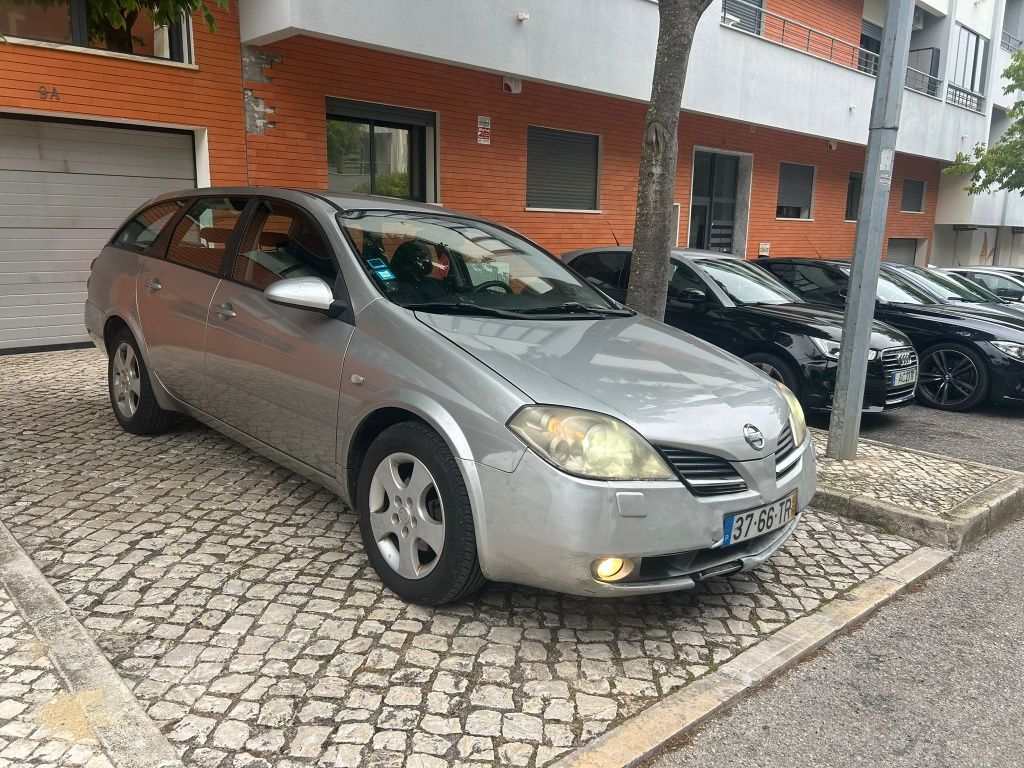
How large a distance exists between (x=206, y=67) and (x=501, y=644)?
815 centimetres

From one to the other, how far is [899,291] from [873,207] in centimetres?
451

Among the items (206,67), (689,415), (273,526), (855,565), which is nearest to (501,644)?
(689,415)

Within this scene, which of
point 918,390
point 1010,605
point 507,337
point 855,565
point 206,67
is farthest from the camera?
point 206,67

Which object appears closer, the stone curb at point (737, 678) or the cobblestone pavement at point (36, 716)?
the cobblestone pavement at point (36, 716)

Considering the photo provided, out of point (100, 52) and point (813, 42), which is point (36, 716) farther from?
point (813, 42)

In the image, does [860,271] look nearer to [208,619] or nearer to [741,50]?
[208,619]

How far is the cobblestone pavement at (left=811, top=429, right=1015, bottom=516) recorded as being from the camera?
182 inches

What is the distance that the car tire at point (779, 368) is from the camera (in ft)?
21.7

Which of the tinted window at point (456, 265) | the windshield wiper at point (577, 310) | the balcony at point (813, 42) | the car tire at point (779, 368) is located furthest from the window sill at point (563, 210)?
the windshield wiper at point (577, 310)

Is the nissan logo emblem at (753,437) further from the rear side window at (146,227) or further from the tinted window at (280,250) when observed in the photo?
the rear side window at (146,227)

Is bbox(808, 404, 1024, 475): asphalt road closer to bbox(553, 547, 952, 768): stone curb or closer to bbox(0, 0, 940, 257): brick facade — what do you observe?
bbox(553, 547, 952, 768): stone curb

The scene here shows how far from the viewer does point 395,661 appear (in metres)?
2.82

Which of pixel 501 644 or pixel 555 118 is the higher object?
pixel 555 118

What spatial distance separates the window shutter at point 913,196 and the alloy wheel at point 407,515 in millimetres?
23112
